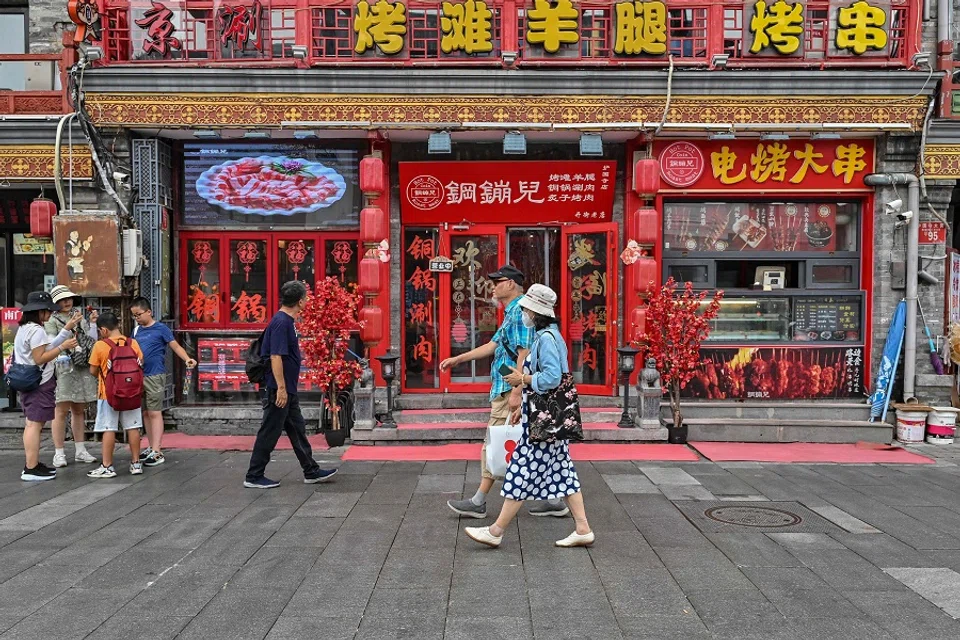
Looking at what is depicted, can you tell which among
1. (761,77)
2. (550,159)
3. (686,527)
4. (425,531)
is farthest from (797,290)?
(425,531)

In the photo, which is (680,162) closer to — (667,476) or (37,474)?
(667,476)

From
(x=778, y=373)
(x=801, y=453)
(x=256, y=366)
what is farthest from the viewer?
(x=778, y=373)

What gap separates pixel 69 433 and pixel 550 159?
24.4 feet

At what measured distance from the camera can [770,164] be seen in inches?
397

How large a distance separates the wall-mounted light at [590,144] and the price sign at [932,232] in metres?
4.51

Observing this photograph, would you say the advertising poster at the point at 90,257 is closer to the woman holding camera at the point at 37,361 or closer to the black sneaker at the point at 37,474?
the woman holding camera at the point at 37,361

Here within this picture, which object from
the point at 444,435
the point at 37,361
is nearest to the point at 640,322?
the point at 444,435

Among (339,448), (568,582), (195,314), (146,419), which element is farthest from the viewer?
(195,314)

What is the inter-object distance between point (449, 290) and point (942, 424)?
6.70 meters

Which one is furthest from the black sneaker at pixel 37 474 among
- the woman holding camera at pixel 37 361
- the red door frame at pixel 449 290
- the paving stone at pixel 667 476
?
the paving stone at pixel 667 476

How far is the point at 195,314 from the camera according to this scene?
10.6 m

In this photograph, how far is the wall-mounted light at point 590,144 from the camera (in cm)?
959

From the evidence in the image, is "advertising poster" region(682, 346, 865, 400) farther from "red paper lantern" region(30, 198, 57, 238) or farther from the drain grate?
"red paper lantern" region(30, 198, 57, 238)

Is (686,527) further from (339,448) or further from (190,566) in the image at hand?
(339,448)
